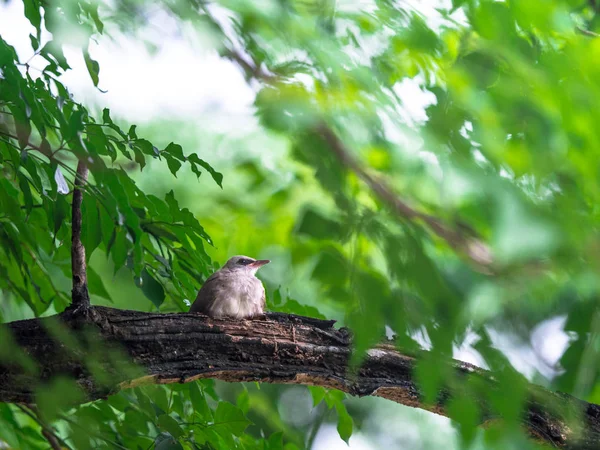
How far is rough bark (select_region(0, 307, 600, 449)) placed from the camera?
262 cm

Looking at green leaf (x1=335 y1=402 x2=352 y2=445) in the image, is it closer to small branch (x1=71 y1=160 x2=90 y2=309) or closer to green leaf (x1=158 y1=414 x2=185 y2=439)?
green leaf (x1=158 y1=414 x2=185 y2=439)

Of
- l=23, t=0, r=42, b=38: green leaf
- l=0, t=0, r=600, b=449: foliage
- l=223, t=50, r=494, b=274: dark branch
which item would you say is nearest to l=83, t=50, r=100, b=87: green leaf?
l=23, t=0, r=42, b=38: green leaf

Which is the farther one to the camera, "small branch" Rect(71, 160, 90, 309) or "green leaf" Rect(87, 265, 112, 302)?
"green leaf" Rect(87, 265, 112, 302)

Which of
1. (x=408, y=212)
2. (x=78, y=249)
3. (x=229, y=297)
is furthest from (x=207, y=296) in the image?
(x=408, y=212)

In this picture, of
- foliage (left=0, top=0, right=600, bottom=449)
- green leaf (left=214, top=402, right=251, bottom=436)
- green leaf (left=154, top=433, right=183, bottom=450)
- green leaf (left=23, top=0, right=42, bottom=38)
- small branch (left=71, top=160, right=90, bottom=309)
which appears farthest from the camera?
green leaf (left=214, top=402, right=251, bottom=436)

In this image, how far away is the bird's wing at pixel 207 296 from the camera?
3449 millimetres

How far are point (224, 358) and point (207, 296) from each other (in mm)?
608

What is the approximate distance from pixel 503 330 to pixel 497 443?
0.70 feet

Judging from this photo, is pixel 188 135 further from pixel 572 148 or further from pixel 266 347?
pixel 572 148

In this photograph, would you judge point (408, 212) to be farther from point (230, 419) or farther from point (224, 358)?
point (230, 419)

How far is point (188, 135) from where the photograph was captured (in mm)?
6801

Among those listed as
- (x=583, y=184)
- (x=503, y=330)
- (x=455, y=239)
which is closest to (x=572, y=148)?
(x=583, y=184)

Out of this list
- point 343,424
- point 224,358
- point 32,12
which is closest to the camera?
point 32,12

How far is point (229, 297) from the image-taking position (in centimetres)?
341
